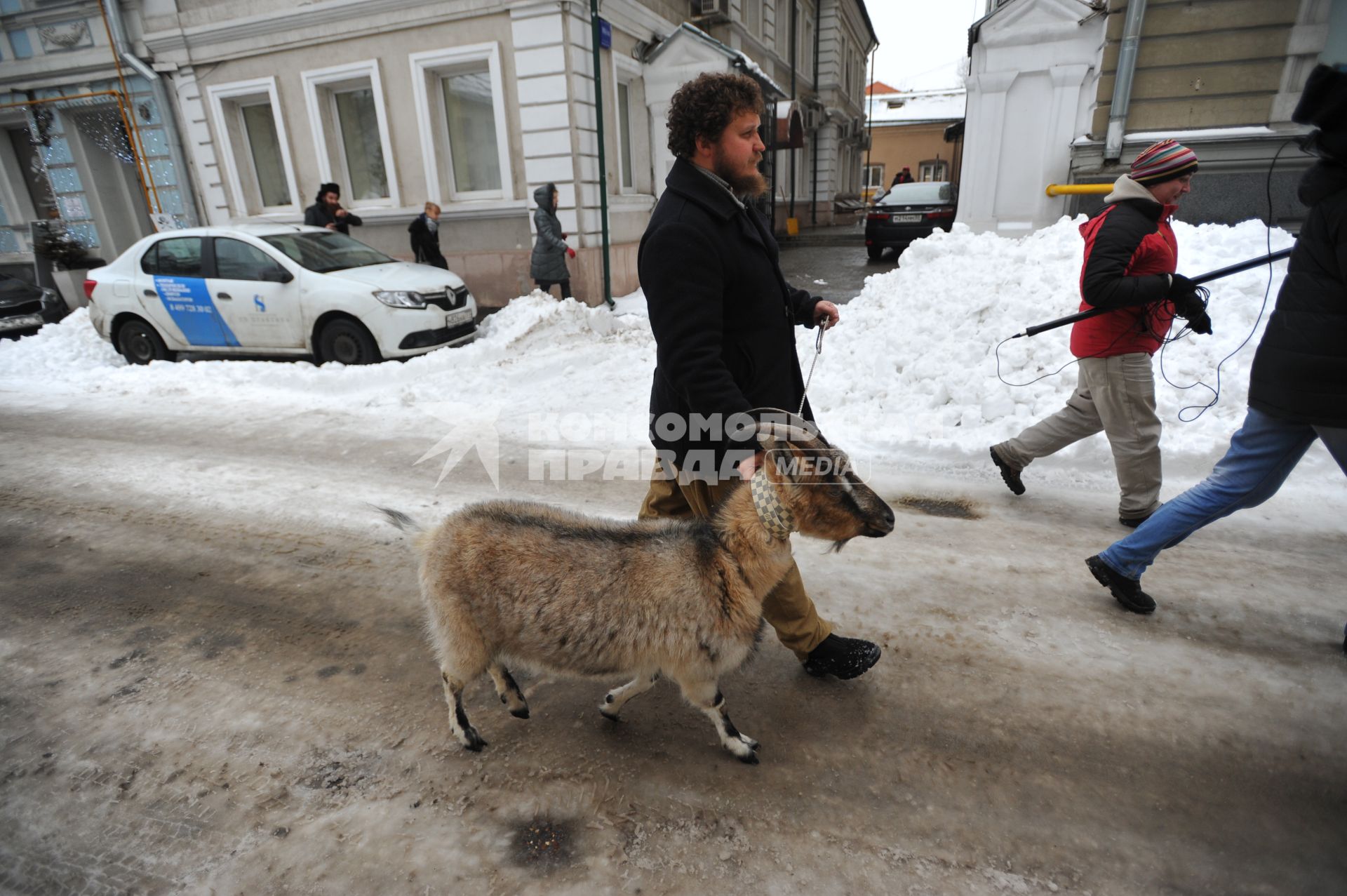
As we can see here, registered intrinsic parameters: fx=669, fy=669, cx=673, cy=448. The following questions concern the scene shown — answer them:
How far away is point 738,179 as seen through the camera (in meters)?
2.49

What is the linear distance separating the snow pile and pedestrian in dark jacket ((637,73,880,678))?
3058 mm

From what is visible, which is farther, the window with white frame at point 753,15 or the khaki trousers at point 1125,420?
the window with white frame at point 753,15

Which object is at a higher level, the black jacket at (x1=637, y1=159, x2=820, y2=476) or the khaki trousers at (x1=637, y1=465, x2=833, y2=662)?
the black jacket at (x1=637, y1=159, x2=820, y2=476)

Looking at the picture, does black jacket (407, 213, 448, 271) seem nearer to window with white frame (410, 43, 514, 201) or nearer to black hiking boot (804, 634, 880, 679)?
window with white frame (410, 43, 514, 201)

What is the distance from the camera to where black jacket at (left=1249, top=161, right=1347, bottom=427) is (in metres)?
2.53

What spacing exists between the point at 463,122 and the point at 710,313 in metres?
12.5

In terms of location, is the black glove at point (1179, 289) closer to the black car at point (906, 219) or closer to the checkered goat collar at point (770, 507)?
the checkered goat collar at point (770, 507)

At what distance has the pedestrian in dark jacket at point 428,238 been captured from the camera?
11.2 meters

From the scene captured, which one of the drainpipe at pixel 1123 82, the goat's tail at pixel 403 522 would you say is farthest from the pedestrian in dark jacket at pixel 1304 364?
the drainpipe at pixel 1123 82

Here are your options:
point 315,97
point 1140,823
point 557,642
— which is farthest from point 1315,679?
point 315,97

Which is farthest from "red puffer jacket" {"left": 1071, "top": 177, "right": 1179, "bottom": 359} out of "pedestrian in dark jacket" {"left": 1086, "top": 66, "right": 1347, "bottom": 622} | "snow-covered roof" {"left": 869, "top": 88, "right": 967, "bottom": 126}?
"snow-covered roof" {"left": 869, "top": 88, "right": 967, "bottom": 126}

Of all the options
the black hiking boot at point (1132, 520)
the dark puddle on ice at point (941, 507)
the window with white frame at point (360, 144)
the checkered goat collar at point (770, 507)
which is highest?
the window with white frame at point (360, 144)

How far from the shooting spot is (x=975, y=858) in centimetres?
213

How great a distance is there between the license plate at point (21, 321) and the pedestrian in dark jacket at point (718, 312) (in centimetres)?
1435
